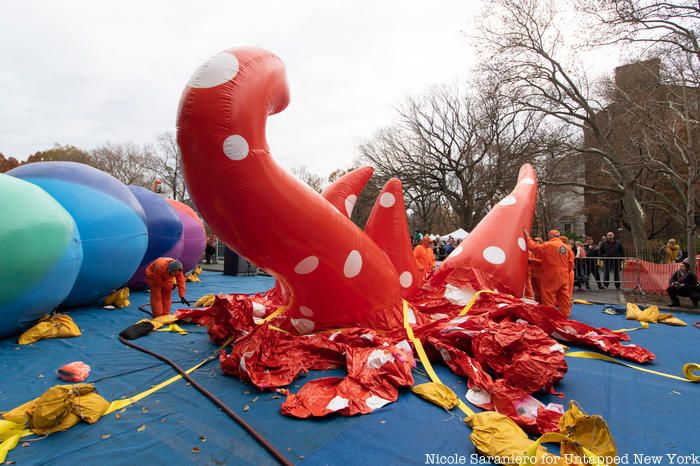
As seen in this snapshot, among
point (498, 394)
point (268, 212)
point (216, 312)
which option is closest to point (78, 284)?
point (216, 312)

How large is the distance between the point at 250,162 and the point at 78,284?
516 cm

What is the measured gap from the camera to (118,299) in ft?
23.7

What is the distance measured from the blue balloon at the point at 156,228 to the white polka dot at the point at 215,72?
21.7 ft

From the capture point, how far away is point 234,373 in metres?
3.65

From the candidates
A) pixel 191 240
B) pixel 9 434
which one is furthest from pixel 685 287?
pixel 191 240

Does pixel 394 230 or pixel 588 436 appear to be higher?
pixel 394 230

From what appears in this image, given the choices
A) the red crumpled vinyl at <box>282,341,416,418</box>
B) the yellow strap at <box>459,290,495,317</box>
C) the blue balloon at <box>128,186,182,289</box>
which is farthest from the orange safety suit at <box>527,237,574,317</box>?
the blue balloon at <box>128,186,182,289</box>

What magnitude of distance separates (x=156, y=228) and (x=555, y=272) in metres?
8.23

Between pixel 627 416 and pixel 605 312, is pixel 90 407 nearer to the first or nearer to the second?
pixel 627 416

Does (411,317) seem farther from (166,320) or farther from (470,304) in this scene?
(166,320)

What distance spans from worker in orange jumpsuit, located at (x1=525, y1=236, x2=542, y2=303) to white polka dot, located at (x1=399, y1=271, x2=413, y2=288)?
2.40 m

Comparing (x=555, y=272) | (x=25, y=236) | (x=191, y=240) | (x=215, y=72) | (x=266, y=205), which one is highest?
(x=215, y=72)

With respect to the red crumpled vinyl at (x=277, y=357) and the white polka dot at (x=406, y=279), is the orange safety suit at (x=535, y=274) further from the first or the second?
the red crumpled vinyl at (x=277, y=357)

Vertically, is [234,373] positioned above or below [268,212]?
below
